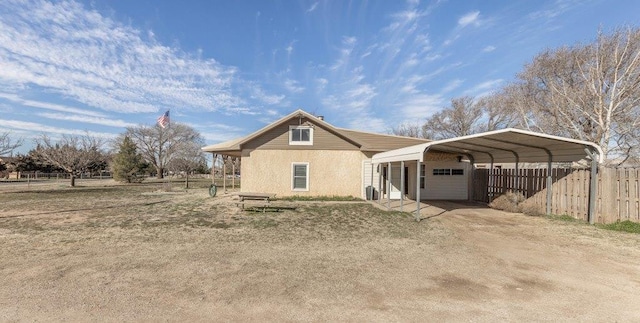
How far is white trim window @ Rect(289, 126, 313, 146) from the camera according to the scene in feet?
51.7

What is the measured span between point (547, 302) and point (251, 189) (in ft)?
44.5

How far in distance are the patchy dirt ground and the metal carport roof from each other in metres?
2.62

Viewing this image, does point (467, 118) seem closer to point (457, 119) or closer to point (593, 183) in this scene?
point (457, 119)

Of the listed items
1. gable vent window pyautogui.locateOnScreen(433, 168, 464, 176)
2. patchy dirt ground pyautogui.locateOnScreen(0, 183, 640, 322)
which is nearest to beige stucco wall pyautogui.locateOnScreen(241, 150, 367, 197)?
gable vent window pyautogui.locateOnScreen(433, 168, 464, 176)

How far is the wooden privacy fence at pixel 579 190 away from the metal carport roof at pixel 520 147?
582 millimetres

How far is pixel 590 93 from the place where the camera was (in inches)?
A: 711

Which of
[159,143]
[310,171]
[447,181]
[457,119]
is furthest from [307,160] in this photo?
[159,143]

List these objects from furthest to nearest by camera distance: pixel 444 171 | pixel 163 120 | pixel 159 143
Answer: pixel 159 143
pixel 163 120
pixel 444 171

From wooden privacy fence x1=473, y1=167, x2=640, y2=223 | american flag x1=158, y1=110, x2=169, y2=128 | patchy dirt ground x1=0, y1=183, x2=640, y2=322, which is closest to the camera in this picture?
patchy dirt ground x1=0, y1=183, x2=640, y2=322

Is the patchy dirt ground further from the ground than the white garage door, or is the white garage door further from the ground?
the white garage door

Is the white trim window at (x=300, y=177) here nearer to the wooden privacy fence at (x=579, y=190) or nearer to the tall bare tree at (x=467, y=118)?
the wooden privacy fence at (x=579, y=190)

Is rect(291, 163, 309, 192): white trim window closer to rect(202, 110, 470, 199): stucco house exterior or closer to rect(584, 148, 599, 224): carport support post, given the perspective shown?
rect(202, 110, 470, 199): stucco house exterior

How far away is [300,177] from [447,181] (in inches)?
336

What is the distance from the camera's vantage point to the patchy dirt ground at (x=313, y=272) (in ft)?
11.7
